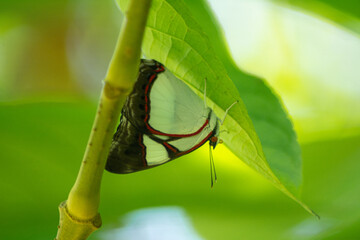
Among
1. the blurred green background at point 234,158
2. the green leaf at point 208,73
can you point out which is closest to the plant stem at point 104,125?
the green leaf at point 208,73

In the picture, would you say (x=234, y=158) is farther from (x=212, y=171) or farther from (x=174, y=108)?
(x=174, y=108)

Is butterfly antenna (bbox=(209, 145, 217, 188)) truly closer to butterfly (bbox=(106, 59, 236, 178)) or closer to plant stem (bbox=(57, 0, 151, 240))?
butterfly (bbox=(106, 59, 236, 178))

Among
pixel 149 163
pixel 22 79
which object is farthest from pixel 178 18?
pixel 22 79

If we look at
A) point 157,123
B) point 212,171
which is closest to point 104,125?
point 157,123

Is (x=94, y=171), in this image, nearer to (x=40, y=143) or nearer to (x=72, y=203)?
(x=72, y=203)

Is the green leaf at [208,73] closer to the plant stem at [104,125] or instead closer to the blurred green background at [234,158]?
the plant stem at [104,125]

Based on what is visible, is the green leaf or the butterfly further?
the butterfly

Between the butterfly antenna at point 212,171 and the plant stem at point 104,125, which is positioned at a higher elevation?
the plant stem at point 104,125

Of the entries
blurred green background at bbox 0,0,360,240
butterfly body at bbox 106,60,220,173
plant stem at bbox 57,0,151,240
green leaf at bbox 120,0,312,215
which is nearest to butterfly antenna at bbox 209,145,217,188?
blurred green background at bbox 0,0,360,240
